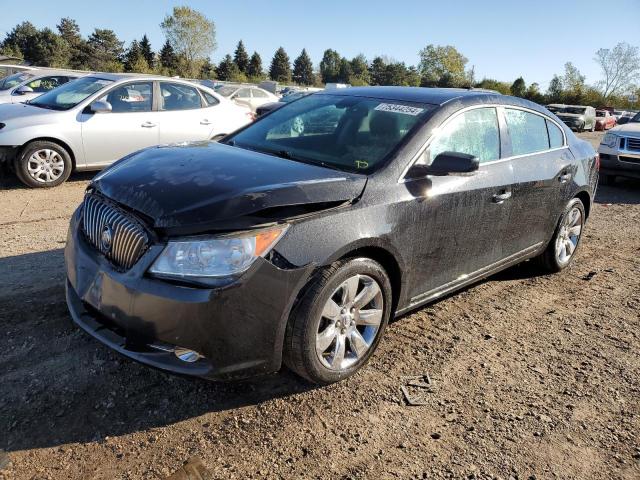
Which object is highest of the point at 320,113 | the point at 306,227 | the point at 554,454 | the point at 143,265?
the point at 320,113

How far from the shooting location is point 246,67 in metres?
88.0

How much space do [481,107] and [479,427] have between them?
2.29 metres

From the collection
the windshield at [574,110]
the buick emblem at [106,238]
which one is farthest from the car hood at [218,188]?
the windshield at [574,110]

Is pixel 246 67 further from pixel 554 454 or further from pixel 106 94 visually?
pixel 554 454

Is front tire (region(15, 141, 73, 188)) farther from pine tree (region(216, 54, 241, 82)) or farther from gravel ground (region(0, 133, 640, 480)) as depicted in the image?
pine tree (region(216, 54, 241, 82))

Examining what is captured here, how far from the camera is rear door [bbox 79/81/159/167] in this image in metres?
7.38

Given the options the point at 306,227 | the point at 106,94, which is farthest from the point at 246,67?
the point at 306,227

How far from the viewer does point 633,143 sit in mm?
9953

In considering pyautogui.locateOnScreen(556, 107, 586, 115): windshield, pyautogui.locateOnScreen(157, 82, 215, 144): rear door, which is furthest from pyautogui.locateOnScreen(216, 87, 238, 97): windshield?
pyautogui.locateOnScreen(556, 107, 586, 115): windshield

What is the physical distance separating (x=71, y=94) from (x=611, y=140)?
32.5 feet

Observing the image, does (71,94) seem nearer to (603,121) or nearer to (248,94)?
(248,94)

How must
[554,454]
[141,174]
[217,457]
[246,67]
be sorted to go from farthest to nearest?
[246,67]
[141,174]
[554,454]
[217,457]

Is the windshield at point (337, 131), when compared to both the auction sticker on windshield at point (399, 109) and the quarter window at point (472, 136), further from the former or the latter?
the quarter window at point (472, 136)

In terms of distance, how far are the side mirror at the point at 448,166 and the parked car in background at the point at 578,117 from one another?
85.6 ft
